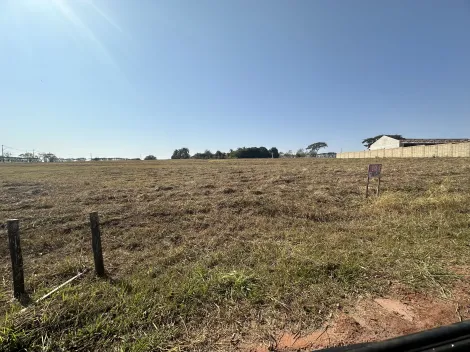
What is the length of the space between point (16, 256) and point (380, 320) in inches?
154

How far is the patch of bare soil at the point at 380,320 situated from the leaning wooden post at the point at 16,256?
2699 millimetres

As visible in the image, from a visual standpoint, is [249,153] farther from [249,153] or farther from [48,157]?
[48,157]

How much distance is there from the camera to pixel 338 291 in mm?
2670

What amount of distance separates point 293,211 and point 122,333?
490cm

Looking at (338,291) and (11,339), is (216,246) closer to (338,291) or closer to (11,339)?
(338,291)

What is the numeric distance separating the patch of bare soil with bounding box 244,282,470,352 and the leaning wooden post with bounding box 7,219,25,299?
270 centimetres

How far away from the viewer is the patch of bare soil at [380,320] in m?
2.01

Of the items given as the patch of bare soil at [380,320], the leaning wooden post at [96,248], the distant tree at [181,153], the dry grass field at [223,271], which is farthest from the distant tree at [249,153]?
the patch of bare soil at [380,320]

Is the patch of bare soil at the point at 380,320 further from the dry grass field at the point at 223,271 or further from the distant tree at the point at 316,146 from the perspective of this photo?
Result: the distant tree at the point at 316,146

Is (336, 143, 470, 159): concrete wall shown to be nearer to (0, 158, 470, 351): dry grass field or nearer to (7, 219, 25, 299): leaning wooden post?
(0, 158, 470, 351): dry grass field

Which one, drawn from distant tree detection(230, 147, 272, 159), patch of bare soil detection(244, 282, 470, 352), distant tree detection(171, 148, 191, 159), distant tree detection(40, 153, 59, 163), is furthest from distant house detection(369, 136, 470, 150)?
distant tree detection(40, 153, 59, 163)

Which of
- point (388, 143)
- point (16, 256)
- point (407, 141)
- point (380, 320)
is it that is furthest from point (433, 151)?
point (16, 256)

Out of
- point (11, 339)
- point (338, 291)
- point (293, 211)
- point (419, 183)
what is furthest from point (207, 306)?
point (419, 183)

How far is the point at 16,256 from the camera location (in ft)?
9.32
